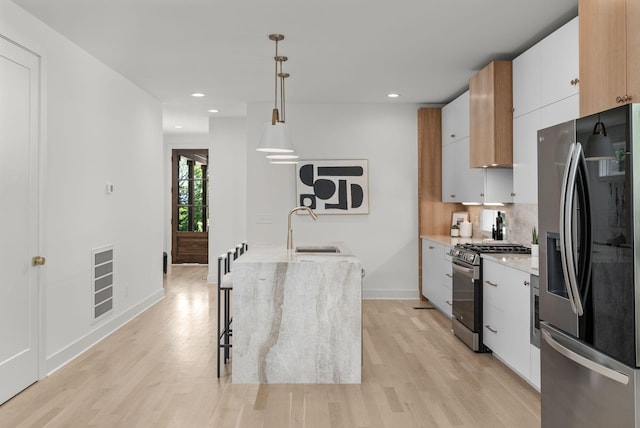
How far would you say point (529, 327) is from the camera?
11.0ft

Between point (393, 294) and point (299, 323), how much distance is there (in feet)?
11.1

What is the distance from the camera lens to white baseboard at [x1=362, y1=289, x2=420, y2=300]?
676cm

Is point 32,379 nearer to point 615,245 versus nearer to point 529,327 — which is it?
point 529,327

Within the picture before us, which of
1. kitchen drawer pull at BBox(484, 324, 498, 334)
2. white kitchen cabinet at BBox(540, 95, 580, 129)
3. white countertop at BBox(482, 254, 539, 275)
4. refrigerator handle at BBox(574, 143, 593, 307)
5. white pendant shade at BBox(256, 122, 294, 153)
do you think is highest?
white kitchen cabinet at BBox(540, 95, 580, 129)

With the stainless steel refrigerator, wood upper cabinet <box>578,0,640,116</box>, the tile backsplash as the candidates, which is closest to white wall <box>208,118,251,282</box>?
the tile backsplash

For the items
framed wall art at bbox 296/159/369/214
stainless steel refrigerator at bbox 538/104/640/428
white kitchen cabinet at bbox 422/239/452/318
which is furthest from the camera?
framed wall art at bbox 296/159/369/214


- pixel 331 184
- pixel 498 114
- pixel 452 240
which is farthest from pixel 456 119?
pixel 331 184

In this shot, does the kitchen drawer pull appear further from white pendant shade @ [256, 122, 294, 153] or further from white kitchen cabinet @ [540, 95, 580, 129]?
white pendant shade @ [256, 122, 294, 153]

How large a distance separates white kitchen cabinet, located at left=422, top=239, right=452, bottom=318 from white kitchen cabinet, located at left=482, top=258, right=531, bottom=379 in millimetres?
1181

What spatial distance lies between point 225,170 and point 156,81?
9.53ft

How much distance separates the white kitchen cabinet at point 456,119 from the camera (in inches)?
221

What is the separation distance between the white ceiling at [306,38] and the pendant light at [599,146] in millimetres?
1746

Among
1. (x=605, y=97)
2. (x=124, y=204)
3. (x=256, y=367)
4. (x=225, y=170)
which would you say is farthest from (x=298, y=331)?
(x=225, y=170)

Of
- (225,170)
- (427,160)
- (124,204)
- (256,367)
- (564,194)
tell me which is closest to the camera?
(564,194)
